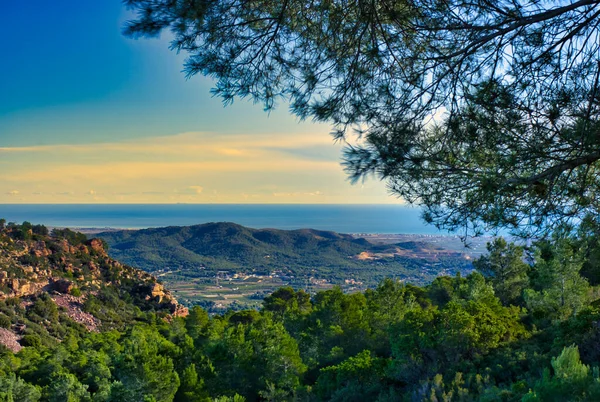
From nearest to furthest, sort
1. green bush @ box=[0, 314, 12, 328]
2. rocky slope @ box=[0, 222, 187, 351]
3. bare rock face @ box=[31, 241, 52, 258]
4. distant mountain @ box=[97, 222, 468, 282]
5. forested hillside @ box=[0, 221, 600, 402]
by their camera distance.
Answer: forested hillside @ box=[0, 221, 600, 402]
green bush @ box=[0, 314, 12, 328]
rocky slope @ box=[0, 222, 187, 351]
bare rock face @ box=[31, 241, 52, 258]
distant mountain @ box=[97, 222, 468, 282]

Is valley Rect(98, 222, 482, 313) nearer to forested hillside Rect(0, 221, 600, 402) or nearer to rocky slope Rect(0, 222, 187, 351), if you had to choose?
rocky slope Rect(0, 222, 187, 351)

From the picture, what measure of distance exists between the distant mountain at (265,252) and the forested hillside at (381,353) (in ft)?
166

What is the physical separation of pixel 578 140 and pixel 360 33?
1979mm

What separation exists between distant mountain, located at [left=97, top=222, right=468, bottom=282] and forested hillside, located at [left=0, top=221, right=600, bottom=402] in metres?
50.7

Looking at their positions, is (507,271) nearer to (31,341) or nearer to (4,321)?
(31,341)

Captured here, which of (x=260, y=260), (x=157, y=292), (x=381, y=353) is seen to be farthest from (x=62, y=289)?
(x=260, y=260)

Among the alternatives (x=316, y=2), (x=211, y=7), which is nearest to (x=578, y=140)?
(x=316, y=2)

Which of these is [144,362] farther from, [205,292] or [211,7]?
[205,292]

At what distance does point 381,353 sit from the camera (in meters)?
12.3

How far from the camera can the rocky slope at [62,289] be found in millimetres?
22031

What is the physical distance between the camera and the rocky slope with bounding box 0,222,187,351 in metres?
22.0

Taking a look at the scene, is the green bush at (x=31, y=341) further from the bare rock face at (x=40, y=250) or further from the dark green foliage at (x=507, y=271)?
the dark green foliage at (x=507, y=271)

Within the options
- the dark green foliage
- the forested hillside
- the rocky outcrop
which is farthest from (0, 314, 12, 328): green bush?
the dark green foliage

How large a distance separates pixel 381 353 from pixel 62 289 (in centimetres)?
2140
